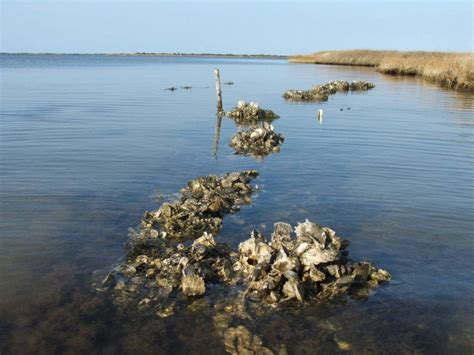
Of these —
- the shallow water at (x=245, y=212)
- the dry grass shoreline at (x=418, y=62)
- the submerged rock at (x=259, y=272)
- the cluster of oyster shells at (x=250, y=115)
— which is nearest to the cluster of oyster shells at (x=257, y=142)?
the shallow water at (x=245, y=212)

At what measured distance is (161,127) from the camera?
1103 inches

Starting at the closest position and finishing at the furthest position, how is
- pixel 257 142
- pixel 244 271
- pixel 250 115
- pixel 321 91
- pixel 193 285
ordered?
pixel 193 285 → pixel 244 271 → pixel 257 142 → pixel 250 115 → pixel 321 91

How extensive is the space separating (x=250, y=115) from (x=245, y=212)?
18.9m

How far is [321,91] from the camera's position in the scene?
45781 mm

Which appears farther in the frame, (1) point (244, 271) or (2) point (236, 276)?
(1) point (244, 271)

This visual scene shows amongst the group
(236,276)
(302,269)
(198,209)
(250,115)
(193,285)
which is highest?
(250,115)

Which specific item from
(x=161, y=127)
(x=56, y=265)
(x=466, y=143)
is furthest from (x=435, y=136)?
(x=56, y=265)

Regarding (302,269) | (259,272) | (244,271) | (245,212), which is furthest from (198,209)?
(302,269)

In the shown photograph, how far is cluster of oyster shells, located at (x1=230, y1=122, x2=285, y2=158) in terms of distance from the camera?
2256 cm

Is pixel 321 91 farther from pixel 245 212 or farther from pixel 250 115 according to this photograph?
pixel 245 212

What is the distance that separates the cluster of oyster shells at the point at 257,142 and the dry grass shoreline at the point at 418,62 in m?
35.2

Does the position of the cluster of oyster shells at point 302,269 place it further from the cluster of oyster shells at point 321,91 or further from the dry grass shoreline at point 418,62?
Result: the dry grass shoreline at point 418,62

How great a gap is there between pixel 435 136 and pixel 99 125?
18.9 meters

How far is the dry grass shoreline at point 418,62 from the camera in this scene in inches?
2026
